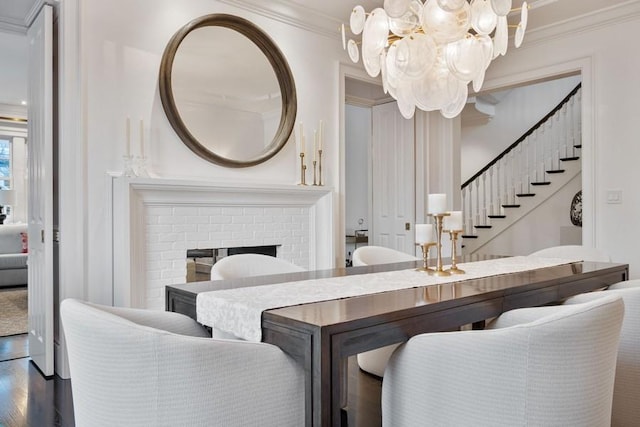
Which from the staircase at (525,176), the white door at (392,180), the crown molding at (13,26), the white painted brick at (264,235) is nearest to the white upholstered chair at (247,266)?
the white painted brick at (264,235)

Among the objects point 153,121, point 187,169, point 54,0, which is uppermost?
point 54,0

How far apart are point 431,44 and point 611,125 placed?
2254 millimetres

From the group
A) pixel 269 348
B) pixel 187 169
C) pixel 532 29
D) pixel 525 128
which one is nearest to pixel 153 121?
pixel 187 169

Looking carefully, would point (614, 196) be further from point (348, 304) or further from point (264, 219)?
point (348, 304)

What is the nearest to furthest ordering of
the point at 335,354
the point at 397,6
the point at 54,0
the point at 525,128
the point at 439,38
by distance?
the point at 335,354 < the point at 397,6 < the point at 439,38 < the point at 54,0 < the point at 525,128

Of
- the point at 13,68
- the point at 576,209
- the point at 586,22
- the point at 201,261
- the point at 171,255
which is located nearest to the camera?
the point at 171,255

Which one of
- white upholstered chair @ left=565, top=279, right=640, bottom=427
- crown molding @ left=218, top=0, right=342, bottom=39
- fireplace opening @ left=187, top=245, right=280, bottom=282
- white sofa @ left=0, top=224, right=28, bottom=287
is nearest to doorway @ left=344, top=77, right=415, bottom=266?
crown molding @ left=218, top=0, right=342, bottom=39

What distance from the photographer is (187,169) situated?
10.9 ft

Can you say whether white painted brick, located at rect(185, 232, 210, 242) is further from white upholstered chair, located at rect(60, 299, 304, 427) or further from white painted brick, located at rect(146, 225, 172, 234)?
white upholstered chair, located at rect(60, 299, 304, 427)

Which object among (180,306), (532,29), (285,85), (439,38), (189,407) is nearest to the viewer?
(189,407)

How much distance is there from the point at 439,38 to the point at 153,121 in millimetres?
Answer: 1914

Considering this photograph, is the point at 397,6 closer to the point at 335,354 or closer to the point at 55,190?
the point at 335,354

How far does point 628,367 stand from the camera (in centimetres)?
163

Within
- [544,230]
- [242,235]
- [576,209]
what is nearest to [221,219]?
[242,235]
